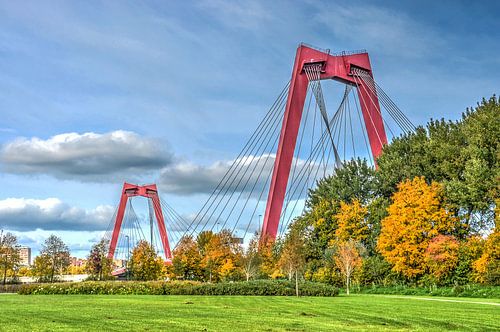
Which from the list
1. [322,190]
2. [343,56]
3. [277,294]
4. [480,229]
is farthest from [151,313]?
[322,190]

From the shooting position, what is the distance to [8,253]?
2464 inches

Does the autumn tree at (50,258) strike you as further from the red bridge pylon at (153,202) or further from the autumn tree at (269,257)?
the autumn tree at (269,257)

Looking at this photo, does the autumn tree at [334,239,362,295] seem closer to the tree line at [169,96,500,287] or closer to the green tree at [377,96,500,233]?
the tree line at [169,96,500,287]

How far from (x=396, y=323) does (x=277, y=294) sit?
60.6ft

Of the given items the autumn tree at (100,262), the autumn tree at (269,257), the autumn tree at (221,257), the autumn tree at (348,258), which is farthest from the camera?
the autumn tree at (100,262)

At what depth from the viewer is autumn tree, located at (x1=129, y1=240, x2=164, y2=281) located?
62.5m

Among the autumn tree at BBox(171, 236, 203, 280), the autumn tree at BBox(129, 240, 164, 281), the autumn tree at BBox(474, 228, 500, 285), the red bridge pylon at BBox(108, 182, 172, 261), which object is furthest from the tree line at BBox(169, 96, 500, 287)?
the red bridge pylon at BBox(108, 182, 172, 261)

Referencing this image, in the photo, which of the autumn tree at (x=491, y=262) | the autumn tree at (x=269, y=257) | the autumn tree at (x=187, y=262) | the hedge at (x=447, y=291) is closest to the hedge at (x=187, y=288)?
the hedge at (x=447, y=291)

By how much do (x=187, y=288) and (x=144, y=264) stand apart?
28.5m

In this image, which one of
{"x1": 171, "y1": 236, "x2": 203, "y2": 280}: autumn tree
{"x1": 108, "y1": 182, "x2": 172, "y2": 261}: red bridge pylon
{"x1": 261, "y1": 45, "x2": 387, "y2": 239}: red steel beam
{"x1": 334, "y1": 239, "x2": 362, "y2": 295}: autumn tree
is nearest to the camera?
{"x1": 334, "y1": 239, "x2": 362, "y2": 295}: autumn tree

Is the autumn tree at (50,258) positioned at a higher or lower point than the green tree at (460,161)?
lower

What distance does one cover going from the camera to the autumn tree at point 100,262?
6662 centimetres

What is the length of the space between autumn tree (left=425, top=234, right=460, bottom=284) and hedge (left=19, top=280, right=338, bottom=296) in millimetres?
7413

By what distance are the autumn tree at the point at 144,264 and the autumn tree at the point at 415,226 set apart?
32089mm
